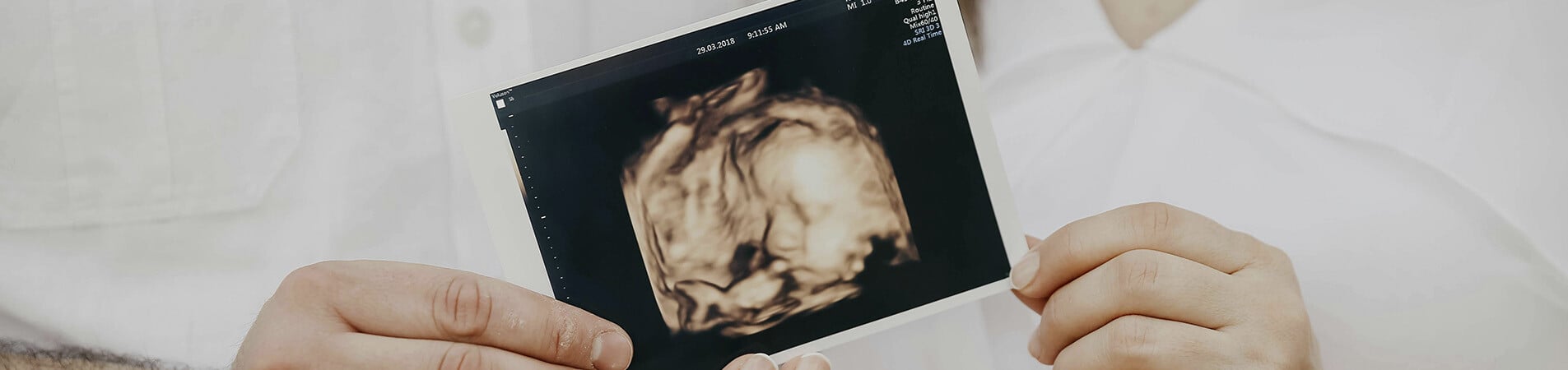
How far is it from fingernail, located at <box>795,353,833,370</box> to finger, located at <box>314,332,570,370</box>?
11.4 inches

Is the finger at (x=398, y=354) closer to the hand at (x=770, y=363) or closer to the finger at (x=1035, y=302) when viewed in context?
the hand at (x=770, y=363)

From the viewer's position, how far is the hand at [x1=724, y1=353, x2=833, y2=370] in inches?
30.7

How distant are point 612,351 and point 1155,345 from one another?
0.52 metres

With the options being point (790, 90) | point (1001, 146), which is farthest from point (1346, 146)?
point (790, 90)

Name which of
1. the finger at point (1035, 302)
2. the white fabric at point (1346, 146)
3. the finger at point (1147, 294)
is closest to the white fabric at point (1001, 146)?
the white fabric at point (1346, 146)

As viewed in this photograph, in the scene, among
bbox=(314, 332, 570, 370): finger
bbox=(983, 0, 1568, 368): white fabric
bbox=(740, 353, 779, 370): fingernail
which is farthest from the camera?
bbox=(983, 0, 1568, 368): white fabric

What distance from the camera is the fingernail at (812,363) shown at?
0.79 meters

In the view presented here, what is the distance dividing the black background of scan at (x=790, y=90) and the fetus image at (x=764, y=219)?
0.05 ft

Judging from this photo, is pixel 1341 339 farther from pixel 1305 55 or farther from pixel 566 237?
pixel 566 237

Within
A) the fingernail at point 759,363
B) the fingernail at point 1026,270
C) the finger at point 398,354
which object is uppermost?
the finger at point 398,354

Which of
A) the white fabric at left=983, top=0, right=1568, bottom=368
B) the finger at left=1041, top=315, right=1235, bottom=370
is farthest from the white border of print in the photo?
the white fabric at left=983, top=0, right=1568, bottom=368

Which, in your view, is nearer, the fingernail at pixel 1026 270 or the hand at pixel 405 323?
the hand at pixel 405 323

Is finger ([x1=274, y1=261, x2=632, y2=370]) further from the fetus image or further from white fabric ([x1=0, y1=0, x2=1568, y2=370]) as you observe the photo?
white fabric ([x1=0, y1=0, x2=1568, y2=370])

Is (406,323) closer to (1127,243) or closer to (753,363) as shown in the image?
(753,363)
